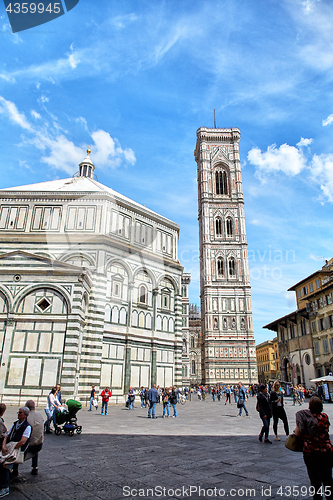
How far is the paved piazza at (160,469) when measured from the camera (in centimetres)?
397

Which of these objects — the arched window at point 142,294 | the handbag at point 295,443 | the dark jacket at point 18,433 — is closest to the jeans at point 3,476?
the dark jacket at point 18,433

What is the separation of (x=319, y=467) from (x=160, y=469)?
252 cm

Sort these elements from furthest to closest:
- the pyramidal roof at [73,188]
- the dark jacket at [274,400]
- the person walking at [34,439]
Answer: the pyramidal roof at [73,188] < the dark jacket at [274,400] < the person walking at [34,439]

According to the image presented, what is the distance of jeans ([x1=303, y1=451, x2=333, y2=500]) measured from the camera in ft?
10.5

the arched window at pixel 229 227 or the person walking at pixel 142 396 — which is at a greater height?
the arched window at pixel 229 227

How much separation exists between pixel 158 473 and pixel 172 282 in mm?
19628

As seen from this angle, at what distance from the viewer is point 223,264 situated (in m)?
50.6

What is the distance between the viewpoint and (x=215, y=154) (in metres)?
56.8

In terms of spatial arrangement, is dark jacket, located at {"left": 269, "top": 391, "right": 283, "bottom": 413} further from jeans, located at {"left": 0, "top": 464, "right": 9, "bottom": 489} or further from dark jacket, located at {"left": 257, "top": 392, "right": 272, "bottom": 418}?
jeans, located at {"left": 0, "top": 464, "right": 9, "bottom": 489}

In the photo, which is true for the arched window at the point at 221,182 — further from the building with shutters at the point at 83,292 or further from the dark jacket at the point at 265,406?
the dark jacket at the point at 265,406

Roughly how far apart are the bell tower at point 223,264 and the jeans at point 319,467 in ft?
145

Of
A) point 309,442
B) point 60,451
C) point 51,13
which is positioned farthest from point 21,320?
point 309,442

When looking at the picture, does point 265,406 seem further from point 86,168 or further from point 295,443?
point 86,168

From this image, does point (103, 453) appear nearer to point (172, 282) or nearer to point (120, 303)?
point (120, 303)
